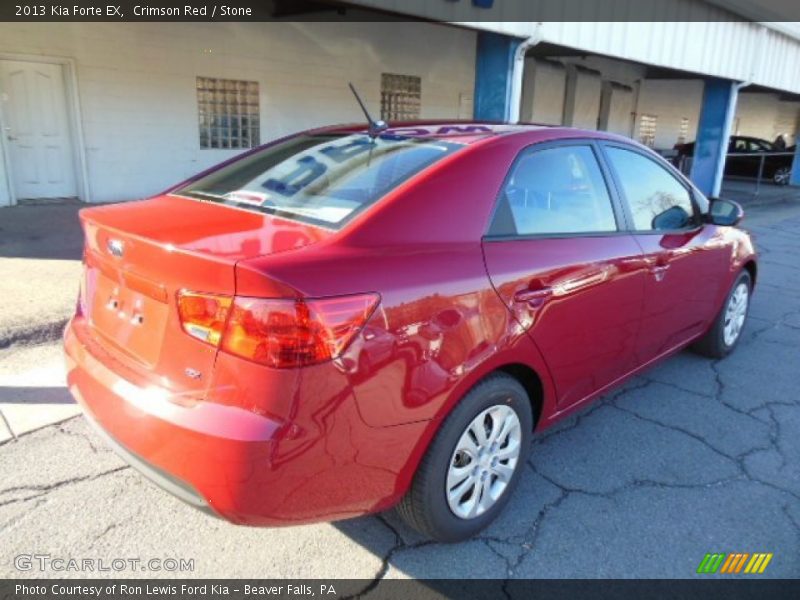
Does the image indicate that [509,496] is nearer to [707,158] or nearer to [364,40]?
[364,40]

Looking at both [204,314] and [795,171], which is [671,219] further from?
[795,171]

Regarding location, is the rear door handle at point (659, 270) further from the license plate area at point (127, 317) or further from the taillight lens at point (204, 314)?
the license plate area at point (127, 317)

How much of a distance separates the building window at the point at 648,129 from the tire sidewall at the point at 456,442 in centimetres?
2081

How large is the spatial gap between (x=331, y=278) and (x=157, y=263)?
0.61 meters

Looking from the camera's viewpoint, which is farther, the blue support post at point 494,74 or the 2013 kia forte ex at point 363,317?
the blue support post at point 494,74

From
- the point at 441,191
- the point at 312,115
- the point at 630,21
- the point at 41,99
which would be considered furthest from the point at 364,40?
the point at 441,191

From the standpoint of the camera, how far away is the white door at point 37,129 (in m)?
8.62

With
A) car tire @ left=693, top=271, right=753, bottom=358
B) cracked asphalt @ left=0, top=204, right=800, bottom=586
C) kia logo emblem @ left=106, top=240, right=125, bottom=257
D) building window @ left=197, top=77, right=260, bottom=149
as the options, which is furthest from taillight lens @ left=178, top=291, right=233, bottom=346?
building window @ left=197, top=77, right=260, bottom=149

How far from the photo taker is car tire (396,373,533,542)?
222 centimetres

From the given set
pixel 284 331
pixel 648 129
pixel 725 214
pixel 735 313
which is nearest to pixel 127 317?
pixel 284 331

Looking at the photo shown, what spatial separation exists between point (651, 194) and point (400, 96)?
34.0 feet

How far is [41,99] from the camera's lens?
349 inches

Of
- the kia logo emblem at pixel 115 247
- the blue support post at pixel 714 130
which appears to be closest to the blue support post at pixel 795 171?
the blue support post at pixel 714 130

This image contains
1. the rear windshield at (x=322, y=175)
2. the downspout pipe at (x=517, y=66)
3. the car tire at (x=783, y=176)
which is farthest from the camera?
the car tire at (x=783, y=176)
